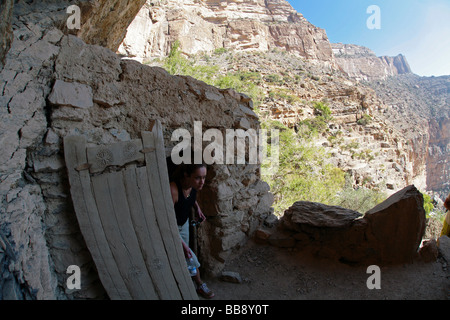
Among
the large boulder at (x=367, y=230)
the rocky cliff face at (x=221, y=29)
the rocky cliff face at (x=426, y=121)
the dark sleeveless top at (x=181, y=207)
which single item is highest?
the rocky cliff face at (x=221, y=29)

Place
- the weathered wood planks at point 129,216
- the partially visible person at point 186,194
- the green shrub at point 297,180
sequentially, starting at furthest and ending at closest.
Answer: the green shrub at point 297,180, the partially visible person at point 186,194, the weathered wood planks at point 129,216

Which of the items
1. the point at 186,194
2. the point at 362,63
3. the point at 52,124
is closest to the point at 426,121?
the point at 362,63

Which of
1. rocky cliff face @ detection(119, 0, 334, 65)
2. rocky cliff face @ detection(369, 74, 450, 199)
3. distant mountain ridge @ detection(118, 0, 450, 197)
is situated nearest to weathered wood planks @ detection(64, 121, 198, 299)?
distant mountain ridge @ detection(118, 0, 450, 197)

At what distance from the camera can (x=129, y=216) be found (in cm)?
157

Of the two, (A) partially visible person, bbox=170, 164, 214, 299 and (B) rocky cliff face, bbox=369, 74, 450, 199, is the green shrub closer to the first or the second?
(A) partially visible person, bbox=170, 164, 214, 299

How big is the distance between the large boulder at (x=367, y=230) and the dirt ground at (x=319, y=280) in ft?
0.39

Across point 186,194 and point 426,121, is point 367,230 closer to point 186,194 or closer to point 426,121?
point 186,194

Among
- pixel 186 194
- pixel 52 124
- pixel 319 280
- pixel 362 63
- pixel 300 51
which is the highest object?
pixel 362 63

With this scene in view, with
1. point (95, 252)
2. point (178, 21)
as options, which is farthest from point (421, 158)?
point (95, 252)

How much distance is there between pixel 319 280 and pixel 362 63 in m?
78.2

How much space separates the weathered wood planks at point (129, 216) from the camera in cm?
147

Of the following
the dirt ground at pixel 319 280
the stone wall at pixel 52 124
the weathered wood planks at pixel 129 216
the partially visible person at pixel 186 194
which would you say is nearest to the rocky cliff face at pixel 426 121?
the dirt ground at pixel 319 280

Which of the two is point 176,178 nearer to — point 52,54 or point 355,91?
point 52,54

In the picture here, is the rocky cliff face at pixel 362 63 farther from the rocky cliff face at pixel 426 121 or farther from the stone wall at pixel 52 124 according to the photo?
the stone wall at pixel 52 124
